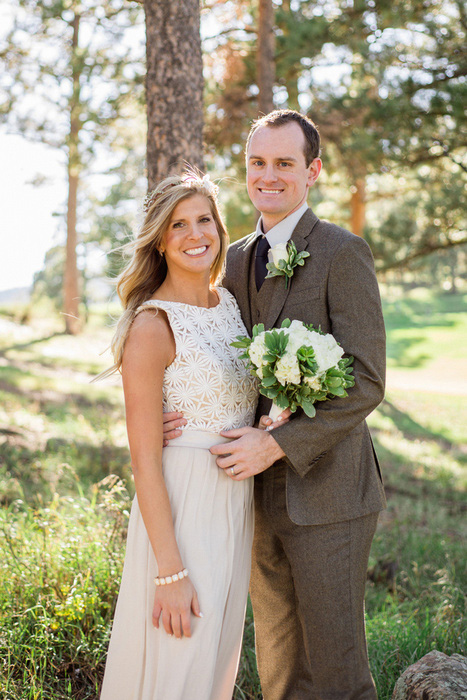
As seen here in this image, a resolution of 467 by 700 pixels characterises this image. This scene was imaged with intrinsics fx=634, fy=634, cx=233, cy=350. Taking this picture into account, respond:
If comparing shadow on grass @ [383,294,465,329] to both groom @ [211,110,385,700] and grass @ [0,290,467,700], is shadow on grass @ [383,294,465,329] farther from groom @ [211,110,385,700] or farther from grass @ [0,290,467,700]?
groom @ [211,110,385,700]

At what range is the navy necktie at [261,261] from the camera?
300cm

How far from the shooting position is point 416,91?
31.1ft

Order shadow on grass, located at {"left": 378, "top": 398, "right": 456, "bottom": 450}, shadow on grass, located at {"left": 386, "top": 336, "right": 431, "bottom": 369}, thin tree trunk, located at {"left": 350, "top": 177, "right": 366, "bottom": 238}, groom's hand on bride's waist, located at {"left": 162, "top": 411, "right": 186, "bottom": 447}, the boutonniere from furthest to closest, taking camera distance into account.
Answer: shadow on grass, located at {"left": 386, "top": 336, "right": 431, "bottom": 369}
thin tree trunk, located at {"left": 350, "top": 177, "right": 366, "bottom": 238}
shadow on grass, located at {"left": 378, "top": 398, "right": 456, "bottom": 450}
the boutonniere
groom's hand on bride's waist, located at {"left": 162, "top": 411, "right": 186, "bottom": 447}

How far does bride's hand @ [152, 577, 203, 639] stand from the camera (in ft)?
7.91

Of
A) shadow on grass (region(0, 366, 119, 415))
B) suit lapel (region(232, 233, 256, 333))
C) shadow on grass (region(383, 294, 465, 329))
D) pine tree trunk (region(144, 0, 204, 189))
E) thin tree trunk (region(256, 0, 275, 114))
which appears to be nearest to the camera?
suit lapel (region(232, 233, 256, 333))

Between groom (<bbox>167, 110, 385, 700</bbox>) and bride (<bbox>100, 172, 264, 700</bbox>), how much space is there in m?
0.17

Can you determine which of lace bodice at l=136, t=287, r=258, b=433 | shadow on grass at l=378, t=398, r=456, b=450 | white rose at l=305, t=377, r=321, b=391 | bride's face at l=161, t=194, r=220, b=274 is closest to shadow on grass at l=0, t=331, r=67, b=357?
shadow on grass at l=378, t=398, r=456, b=450

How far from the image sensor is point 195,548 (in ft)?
8.31

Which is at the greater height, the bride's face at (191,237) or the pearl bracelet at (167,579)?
the bride's face at (191,237)

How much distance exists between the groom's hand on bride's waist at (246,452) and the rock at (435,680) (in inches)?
43.0

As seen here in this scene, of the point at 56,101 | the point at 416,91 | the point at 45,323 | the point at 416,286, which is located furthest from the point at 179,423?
the point at 416,286

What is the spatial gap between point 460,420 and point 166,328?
41.9ft

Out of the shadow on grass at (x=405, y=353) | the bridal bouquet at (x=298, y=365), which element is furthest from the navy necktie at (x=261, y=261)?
the shadow on grass at (x=405, y=353)

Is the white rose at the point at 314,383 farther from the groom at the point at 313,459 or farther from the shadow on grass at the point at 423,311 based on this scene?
the shadow on grass at the point at 423,311
